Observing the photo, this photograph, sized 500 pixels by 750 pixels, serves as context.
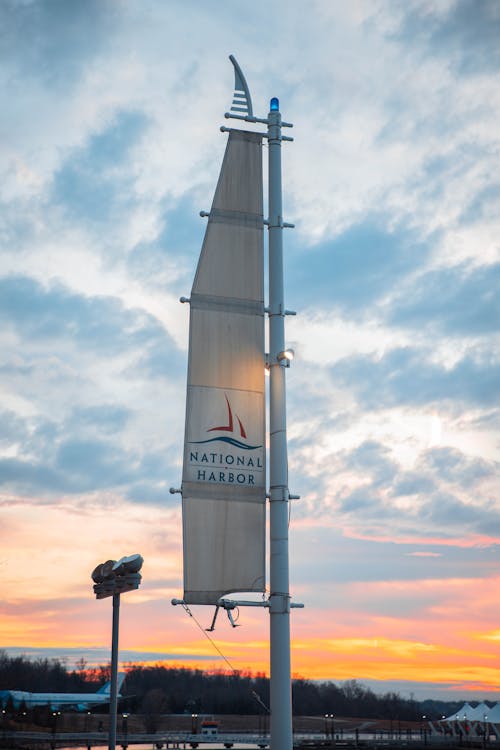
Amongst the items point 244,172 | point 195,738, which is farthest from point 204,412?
point 195,738

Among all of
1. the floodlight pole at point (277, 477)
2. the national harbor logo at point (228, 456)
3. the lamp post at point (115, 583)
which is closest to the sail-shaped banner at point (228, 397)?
the national harbor logo at point (228, 456)

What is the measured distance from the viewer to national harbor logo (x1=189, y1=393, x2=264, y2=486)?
67.2ft

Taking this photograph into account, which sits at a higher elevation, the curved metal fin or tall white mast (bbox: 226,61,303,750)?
the curved metal fin

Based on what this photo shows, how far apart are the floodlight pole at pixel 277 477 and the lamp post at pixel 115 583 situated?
3313mm

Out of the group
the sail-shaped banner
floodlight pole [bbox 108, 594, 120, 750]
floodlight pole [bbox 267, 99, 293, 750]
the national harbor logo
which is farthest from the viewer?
the national harbor logo

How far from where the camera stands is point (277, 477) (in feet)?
68.7

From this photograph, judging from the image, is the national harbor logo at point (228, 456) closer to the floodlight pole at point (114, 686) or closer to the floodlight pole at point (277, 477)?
the floodlight pole at point (277, 477)

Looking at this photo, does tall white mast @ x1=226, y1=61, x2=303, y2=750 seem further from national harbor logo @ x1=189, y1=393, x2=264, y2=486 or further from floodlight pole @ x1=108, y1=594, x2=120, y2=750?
floodlight pole @ x1=108, y1=594, x2=120, y2=750

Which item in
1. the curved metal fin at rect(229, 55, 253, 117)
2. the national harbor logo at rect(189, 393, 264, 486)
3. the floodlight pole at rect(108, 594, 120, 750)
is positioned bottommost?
the floodlight pole at rect(108, 594, 120, 750)

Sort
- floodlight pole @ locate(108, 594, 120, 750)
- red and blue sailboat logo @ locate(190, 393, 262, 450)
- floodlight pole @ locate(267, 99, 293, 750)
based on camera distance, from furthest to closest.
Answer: red and blue sailboat logo @ locate(190, 393, 262, 450) → floodlight pole @ locate(267, 99, 293, 750) → floodlight pole @ locate(108, 594, 120, 750)

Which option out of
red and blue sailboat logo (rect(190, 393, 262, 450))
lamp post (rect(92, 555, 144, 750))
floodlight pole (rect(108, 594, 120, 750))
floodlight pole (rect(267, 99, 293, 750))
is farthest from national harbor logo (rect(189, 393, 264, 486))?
floodlight pole (rect(108, 594, 120, 750))

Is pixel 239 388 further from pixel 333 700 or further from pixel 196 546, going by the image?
pixel 333 700

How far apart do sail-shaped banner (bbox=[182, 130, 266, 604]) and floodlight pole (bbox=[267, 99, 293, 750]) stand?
10.9 inches

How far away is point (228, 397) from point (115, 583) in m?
4.93
